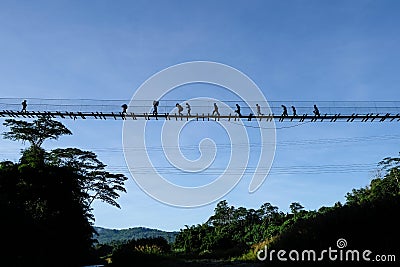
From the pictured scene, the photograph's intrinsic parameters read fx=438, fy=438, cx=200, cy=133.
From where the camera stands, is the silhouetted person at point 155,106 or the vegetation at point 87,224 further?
the silhouetted person at point 155,106

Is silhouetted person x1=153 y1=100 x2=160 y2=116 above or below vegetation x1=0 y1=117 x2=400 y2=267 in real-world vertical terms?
above

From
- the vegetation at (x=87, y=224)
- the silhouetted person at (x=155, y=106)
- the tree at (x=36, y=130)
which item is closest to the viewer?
the vegetation at (x=87, y=224)

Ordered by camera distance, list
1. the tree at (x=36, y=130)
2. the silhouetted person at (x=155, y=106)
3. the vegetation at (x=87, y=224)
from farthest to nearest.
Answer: the tree at (x=36, y=130)
the silhouetted person at (x=155, y=106)
the vegetation at (x=87, y=224)

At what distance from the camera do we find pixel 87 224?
80.5 ft

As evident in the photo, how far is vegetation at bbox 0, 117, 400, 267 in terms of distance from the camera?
40.4ft

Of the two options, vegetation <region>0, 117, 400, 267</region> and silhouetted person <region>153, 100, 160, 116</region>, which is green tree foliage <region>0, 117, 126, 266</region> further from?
silhouetted person <region>153, 100, 160, 116</region>

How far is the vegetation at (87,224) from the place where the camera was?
12.3 meters

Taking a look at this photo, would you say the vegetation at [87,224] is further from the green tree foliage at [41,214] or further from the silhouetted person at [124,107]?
the silhouetted person at [124,107]

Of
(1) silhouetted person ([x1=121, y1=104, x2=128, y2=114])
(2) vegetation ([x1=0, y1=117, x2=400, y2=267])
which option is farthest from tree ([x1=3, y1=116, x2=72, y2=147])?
(1) silhouetted person ([x1=121, y1=104, x2=128, y2=114])

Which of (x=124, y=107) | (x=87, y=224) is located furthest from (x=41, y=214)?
(x=124, y=107)

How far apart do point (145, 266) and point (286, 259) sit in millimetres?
8491

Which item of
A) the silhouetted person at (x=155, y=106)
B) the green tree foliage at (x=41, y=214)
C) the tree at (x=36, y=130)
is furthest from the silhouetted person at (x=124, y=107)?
the tree at (x=36, y=130)

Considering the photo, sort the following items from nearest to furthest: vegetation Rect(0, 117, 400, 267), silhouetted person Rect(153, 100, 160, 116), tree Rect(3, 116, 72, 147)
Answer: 1. vegetation Rect(0, 117, 400, 267)
2. silhouetted person Rect(153, 100, 160, 116)
3. tree Rect(3, 116, 72, 147)

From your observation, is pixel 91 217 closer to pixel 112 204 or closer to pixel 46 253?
pixel 112 204
